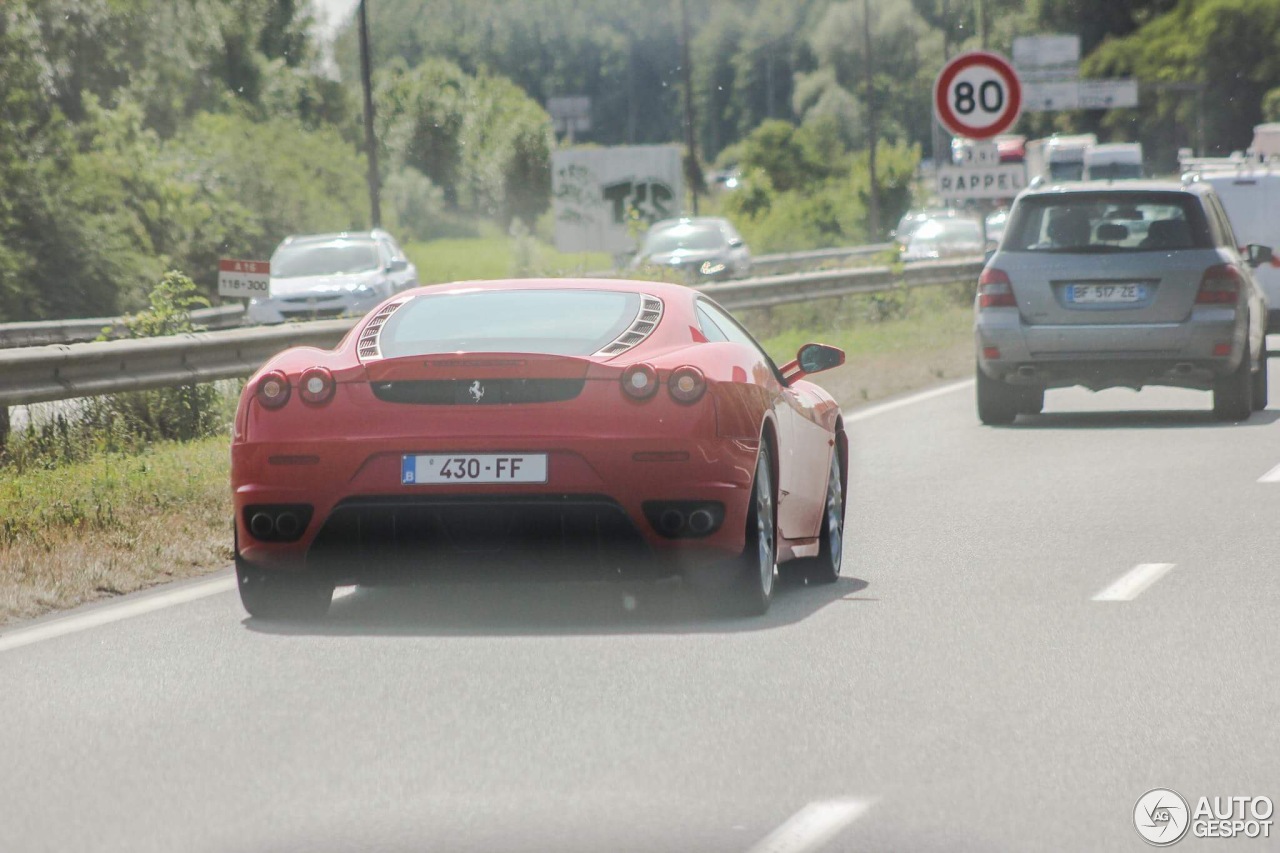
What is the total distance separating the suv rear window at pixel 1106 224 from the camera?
16.5m

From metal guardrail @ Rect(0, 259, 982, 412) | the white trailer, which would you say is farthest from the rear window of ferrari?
the white trailer

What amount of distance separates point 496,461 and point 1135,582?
270 cm

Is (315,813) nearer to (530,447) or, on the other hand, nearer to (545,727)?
(545,727)

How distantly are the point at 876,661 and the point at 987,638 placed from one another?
0.58m

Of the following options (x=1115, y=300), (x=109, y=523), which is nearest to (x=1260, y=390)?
(x=1115, y=300)

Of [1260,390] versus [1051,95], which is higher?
[1260,390]

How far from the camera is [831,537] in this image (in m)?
9.46

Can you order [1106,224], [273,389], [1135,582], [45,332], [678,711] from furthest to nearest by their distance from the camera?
[45,332], [1106,224], [1135,582], [273,389], [678,711]

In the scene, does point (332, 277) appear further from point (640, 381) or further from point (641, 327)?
point (640, 381)

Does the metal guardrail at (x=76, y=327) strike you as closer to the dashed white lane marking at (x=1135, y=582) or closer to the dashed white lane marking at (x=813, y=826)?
the dashed white lane marking at (x=1135, y=582)

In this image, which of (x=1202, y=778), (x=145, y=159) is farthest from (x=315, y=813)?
(x=145, y=159)

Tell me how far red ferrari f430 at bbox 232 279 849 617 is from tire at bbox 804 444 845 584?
104 cm

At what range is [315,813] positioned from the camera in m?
5.41

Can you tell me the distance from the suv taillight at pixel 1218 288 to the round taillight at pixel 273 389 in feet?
31.5
